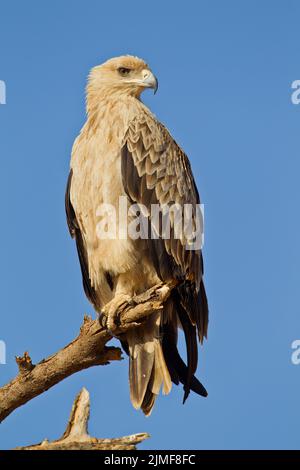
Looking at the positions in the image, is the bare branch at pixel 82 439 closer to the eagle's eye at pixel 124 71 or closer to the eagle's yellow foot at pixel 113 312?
the eagle's yellow foot at pixel 113 312

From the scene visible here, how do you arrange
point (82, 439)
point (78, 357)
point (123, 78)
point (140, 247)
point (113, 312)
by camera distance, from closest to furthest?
1. point (82, 439)
2. point (78, 357)
3. point (113, 312)
4. point (140, 247)
5. point (123, 78)

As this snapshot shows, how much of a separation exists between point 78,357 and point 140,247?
1.19 metres

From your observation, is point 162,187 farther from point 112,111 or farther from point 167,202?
point 112,111

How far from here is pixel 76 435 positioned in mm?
6977

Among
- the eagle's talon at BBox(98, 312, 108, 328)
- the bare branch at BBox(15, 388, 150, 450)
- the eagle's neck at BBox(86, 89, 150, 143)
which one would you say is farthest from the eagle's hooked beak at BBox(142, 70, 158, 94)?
the bare branch at BBox(15, 388, 150, 450)

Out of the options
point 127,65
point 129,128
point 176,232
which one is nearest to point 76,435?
point 176,232

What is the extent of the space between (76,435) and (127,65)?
13.4ft

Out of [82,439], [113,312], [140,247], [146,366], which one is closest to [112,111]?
[140,247]

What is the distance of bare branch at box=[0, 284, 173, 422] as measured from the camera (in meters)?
7.71

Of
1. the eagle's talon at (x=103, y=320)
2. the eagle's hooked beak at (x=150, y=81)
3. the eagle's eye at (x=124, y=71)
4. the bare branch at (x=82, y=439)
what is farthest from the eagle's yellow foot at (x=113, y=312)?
the eagle's eye at (x=124, y=71)

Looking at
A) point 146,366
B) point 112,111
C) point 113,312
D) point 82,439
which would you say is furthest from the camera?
point 112,111

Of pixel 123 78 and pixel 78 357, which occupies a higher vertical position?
pixel 123 78

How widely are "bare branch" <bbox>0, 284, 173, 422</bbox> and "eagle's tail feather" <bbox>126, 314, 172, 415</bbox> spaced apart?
0.96ft

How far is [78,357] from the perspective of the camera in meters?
7.94
